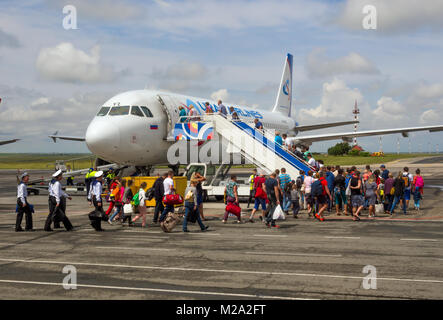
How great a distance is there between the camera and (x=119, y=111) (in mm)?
23219

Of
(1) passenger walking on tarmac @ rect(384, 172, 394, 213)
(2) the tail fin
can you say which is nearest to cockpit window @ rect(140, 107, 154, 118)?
(1) passenger walking on tarmac @ rect(384, 172, 394, 213)

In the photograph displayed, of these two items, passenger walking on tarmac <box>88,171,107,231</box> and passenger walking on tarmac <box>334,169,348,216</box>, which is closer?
passenger walking on tarmac <box>88,171,107,231</box>

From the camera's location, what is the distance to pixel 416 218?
704 inches

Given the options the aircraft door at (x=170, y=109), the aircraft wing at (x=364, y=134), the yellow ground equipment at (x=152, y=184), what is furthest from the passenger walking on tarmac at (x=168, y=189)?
the aircraft wing at (x=364, y=134)

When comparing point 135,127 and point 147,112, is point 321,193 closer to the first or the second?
point 135,127

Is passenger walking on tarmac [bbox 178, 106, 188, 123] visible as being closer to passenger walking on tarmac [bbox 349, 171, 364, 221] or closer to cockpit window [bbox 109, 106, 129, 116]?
cockpit window [bbox 109, 106, 129, 116]

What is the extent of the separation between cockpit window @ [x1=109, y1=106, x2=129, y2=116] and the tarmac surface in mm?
7663

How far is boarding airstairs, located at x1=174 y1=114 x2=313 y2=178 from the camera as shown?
2302cm

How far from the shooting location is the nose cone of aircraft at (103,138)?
21812 millimetres
